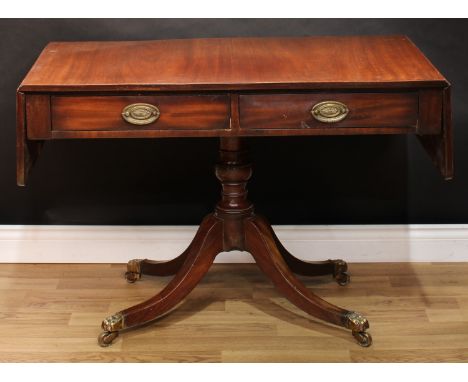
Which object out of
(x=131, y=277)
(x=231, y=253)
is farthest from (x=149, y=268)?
(x=231, y=253)

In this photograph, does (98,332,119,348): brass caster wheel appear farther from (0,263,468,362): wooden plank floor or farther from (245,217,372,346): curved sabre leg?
(245,217,372,346): curved sabre leg

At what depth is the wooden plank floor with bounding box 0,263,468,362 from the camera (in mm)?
2508

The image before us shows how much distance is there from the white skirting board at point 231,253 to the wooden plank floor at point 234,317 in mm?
35

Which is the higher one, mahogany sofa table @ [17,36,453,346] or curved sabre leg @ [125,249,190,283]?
mahogany sofa table @ [17,36,453,346]

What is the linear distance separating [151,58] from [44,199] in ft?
2.69

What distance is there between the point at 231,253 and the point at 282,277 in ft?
1.53

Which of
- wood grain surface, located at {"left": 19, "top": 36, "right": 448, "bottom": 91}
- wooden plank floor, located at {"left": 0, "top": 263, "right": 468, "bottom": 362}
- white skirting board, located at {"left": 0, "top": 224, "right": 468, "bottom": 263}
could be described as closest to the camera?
wood grain surface, located at {"left": 19, "top": 36, "right": 448, "bottom": 91}

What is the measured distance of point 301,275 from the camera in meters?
2.93

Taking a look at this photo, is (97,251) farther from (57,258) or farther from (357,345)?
(357,345)

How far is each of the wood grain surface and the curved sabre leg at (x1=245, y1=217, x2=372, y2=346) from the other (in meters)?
0.50

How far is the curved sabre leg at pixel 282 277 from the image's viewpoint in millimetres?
2576

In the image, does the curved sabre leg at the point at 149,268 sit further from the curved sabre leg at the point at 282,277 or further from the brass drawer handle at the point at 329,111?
the brass drawer handle at the point at 329,111

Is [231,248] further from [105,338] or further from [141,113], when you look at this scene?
[141,113]

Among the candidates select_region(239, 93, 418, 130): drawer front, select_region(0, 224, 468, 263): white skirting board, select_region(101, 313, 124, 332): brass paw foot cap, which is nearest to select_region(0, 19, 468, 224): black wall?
select_region(0, 224, 468, 263): white skirting board
